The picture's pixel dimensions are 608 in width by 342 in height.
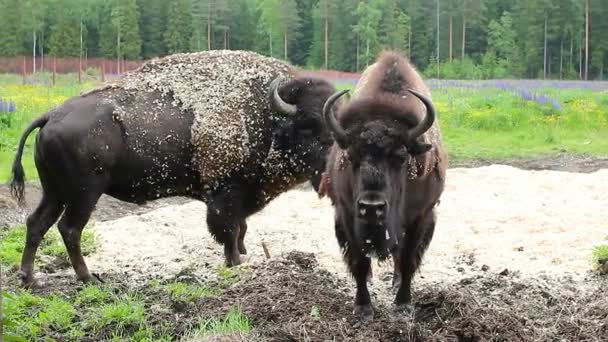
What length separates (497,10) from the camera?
54.6 meters

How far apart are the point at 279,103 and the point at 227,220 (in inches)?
45.2

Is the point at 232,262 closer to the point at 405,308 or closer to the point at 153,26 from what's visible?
the point at 405,308

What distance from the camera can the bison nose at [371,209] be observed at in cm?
465

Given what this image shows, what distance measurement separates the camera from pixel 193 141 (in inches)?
276

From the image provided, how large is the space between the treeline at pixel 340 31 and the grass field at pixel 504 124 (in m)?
16.3

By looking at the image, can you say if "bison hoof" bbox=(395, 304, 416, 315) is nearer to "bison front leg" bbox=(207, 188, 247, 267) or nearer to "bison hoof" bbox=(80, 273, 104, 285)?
"bison front leg" bbox=(207, 188, 247, 267)

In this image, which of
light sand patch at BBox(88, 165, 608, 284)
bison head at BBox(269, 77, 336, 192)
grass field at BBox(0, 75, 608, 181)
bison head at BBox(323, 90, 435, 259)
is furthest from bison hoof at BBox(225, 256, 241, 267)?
grass field at BBox(0, 75, 608, 181)

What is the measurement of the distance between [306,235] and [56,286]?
2731mm

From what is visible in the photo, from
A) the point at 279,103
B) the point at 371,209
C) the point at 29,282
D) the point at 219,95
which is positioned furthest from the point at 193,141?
the point at 371,209

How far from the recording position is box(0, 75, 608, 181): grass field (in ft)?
47.5

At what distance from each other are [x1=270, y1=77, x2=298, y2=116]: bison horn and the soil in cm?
120

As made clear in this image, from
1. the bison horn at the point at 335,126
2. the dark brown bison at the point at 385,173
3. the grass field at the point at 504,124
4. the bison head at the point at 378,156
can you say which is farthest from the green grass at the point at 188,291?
the grass field at the point at 504,124

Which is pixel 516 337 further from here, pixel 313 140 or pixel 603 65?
pixel 603 65

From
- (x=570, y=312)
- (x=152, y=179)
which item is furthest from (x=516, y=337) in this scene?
(x=152, y=179)
